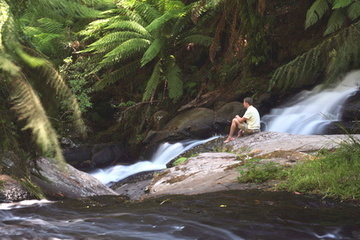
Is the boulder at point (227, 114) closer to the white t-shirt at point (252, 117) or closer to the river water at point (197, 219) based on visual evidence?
the white t-shirt at point (252, 117)

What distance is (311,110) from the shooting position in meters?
8.77

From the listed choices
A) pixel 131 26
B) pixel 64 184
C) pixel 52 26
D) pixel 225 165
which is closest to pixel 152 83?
pixel 131 26

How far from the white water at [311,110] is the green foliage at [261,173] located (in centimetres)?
421

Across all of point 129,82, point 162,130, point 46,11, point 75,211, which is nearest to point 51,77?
point 46,11

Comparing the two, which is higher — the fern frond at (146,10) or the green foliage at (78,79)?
the fern frond at (146,10)

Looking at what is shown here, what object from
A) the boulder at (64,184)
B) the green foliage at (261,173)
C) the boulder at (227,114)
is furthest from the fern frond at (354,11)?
the boulder at (64,184)

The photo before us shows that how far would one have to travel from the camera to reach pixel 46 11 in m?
2.20

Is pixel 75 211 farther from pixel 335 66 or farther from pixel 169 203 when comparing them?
pixel 335 66

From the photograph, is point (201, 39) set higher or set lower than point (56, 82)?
higher

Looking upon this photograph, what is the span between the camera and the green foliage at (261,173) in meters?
3.85

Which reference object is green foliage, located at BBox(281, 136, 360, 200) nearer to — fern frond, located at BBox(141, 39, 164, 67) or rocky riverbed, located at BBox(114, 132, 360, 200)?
rocky riverbed, located at BBox(114, 132, 360, 200)

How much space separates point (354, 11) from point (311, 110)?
239cm

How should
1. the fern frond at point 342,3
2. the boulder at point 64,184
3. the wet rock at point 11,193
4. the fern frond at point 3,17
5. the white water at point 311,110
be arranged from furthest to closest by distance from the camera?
the white water at point 311,110 < the fern frond at point 342,3 < the boulder at point 64,184 < the wet rock at point 11,193 < the fern frond at point 3,17

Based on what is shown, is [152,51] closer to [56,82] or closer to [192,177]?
[192,177]
